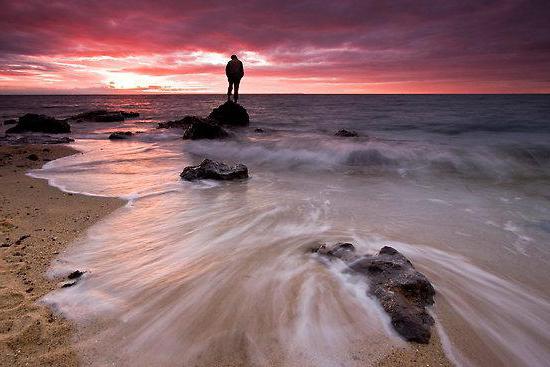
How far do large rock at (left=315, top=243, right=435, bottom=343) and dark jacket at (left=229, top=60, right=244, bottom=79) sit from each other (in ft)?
59.3

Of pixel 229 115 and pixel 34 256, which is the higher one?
pixel 229 115

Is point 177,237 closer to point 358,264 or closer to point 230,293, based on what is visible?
point 230,293

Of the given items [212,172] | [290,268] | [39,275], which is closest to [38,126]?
[212,172]

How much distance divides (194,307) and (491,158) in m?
12.1

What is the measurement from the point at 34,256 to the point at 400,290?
164 inches

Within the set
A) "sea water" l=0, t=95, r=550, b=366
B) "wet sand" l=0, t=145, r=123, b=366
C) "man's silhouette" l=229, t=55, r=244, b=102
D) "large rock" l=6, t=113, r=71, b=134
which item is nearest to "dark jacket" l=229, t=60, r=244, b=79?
"man's silhouette" l=229, t=55, r=244, b=102

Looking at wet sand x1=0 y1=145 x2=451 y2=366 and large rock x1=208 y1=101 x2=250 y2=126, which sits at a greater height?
large rock x1=208 y1=101 x2=250 y2=126

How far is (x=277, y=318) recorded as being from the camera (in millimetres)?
3031

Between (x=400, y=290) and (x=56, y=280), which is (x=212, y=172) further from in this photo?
(x=400, y=290)

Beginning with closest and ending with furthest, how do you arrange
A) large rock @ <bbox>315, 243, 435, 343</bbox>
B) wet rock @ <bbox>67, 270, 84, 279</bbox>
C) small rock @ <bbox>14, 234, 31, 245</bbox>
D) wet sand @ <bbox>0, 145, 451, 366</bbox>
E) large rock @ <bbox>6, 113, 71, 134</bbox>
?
wet sand @ <bbox>0, 145, 451, 366</bbox>
large rock @ <bbox>315, 243, 435, 343</bbox>
wet rock @ <bbox>67, 270, 84, 279</bbox>
small rock @ <bbox>14, 234, 31, 245</bbox>
large rock @ <bbox>6, 113, 71, 134</bbox>

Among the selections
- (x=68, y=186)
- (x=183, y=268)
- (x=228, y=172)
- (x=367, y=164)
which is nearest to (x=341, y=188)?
(x=228, y=172)

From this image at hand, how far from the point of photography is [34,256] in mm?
4066

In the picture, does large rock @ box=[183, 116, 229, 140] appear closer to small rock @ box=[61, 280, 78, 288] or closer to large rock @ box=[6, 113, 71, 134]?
large rock @ box=[6, 113, 71, 134]

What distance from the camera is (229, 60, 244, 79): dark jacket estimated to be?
19.9 metres
